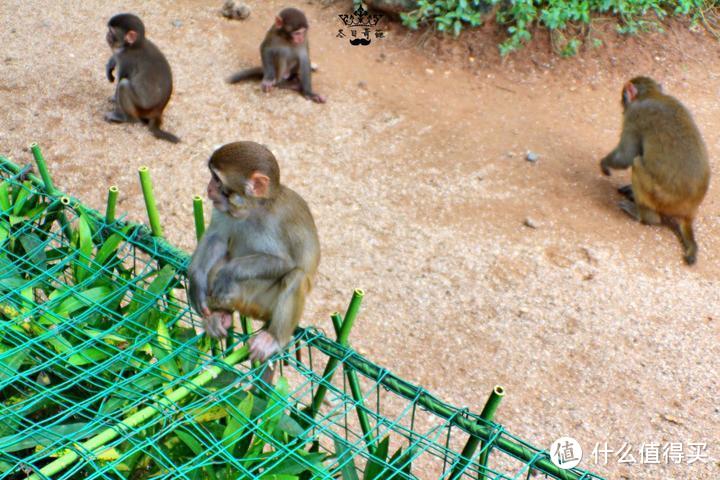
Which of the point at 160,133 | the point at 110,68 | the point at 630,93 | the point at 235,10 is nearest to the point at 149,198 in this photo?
the point at 160,133

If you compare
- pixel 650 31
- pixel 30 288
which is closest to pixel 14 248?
pixel 30 288

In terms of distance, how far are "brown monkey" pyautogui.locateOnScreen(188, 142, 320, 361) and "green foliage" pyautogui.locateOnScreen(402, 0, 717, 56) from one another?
5.74 metres

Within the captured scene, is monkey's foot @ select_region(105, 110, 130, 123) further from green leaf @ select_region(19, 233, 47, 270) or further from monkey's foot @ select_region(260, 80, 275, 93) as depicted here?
green leaf @ select_region(19, 233, 47, 270)

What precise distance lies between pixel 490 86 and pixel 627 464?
16.9ft

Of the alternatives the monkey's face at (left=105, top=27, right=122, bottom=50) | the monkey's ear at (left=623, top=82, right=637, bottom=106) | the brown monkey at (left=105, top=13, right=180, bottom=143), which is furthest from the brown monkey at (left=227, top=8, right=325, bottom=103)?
the monkey's ear at (left=623, top=82, right=637, bottom=106)

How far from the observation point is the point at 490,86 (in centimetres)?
827

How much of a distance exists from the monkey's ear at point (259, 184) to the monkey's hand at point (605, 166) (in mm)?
4503

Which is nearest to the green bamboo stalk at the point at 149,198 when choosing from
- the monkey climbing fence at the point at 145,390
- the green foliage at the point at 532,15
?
the monkey climbing fence at the point at 145,390

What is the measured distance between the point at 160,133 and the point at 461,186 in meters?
3.02

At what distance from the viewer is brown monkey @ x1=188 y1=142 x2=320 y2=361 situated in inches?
126

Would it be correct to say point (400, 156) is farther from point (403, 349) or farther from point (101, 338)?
point (101, 338)

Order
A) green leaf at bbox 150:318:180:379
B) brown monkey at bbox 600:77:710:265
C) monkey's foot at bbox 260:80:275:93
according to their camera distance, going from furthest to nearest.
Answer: monkey's foot at bbox 260:80:275:93 < brown monkey at bbox 600:77:710:265 < green leaf at bbox 150:318:180:379

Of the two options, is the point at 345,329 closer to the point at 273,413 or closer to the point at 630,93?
the point at 273,413

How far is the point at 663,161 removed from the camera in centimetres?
615
